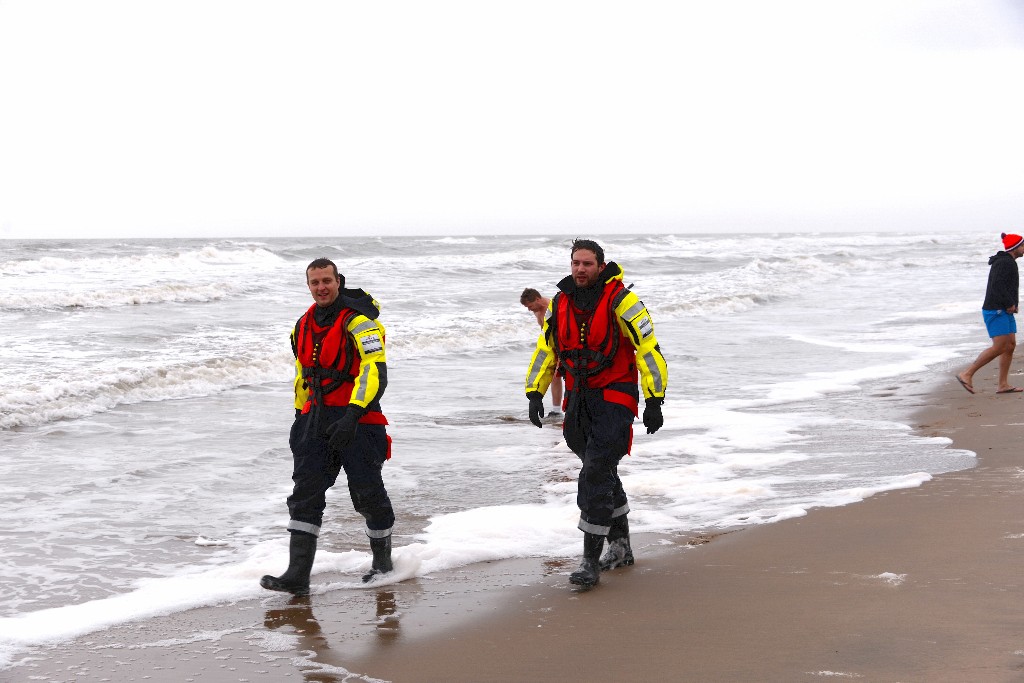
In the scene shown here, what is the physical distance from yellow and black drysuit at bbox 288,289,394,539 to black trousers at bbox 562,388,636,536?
102cm

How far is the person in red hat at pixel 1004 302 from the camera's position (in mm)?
9789

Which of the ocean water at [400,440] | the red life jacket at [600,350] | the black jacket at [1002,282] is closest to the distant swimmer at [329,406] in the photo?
the ocean water at [400,440]

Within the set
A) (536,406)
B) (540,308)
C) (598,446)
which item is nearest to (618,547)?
(598,446)

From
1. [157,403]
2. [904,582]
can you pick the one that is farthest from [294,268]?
[904,582]

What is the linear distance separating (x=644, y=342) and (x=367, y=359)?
1.37 metres

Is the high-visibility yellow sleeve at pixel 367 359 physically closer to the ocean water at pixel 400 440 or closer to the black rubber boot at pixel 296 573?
the black rubber boot at pixel 296 573

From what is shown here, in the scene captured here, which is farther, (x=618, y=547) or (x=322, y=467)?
(x=618, y=547)

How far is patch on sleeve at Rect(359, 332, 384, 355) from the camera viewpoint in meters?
4.98

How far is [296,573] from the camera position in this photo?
16.4 ft

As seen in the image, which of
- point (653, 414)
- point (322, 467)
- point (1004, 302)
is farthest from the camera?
point (1004, 302)

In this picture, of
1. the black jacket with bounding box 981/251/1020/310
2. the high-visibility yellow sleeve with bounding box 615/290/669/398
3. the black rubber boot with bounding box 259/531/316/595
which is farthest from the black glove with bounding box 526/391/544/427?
the black jacket with bounding box 981/251/1020/310

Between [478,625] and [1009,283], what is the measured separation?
7631 millimetres

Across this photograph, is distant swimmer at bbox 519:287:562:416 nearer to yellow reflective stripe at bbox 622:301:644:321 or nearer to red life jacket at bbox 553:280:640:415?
red life jacket at bbox 553:280:640:415

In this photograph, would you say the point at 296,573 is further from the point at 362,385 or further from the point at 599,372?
the point at 599,372
